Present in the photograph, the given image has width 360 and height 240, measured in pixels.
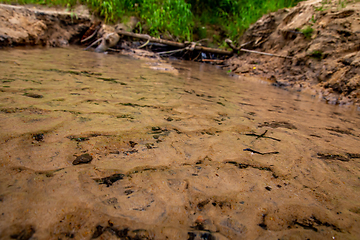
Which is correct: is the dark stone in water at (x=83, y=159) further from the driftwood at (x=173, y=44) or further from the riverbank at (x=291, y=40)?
the driftwood at (x=173, y=44)

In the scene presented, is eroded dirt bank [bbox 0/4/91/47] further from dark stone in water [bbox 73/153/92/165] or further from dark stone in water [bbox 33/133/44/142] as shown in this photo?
dark stone in water [bbox 73/153/92/165]

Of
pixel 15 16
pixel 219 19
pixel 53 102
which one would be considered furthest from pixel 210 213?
pixel 219 19

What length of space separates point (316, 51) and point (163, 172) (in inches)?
182

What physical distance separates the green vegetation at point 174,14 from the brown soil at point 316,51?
127cm

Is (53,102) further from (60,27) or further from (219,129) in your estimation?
(60,27)

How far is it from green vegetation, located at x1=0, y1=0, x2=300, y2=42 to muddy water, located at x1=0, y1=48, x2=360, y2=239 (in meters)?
5.95

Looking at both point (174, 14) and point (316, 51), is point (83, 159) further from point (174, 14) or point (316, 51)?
point (174, 14)

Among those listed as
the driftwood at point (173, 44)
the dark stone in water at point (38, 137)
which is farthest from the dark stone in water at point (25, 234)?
the driftwood at point (173, 44)

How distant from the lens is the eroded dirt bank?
4631mm

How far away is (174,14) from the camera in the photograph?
7.34 meters

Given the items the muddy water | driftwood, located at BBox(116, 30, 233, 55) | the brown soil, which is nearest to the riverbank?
the brown soil

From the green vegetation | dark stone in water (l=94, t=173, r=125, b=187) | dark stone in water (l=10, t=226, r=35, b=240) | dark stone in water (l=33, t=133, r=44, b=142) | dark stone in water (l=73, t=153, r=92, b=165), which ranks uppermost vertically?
the green vegetation

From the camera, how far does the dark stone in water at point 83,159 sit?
3.35 ft

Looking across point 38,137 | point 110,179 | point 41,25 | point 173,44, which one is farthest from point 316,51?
point 41,25
